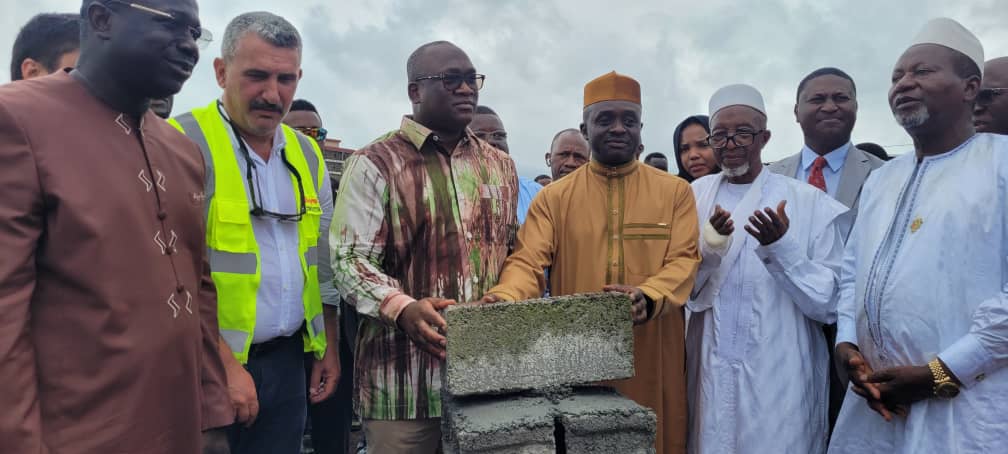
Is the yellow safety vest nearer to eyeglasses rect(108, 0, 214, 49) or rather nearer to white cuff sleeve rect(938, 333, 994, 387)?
eyeglasses rect(108, 0, 214, 49)

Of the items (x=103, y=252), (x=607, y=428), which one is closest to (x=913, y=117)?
(x=607, y=428)

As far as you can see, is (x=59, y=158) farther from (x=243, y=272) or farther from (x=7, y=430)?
(x=243, y=272)

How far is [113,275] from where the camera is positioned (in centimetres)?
173

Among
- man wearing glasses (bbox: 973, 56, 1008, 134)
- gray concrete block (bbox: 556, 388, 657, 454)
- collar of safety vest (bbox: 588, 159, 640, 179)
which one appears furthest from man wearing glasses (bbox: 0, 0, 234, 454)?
man wearing glasses (bbox: 973, 56, 1008, 134)

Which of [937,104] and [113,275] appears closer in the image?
[113,275]

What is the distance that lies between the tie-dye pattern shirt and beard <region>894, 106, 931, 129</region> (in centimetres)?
191

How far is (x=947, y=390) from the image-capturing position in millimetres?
2404

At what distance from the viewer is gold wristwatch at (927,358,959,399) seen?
239cm

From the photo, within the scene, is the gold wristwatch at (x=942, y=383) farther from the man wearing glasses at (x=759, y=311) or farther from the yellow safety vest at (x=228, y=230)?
the yellow safety vest at (x=228, y=230)

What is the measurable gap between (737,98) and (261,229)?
2.69 m

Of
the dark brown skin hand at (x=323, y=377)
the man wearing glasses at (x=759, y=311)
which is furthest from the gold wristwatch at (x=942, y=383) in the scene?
the dark brown skin hand at (x=323, y=377)

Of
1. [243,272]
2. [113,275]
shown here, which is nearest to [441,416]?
[243,272]

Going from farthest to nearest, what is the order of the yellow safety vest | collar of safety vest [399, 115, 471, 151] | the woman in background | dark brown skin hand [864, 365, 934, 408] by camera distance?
the woman in background → collar of safety vest [399, 115, 471, 151] → the yellow safety vest → dark brown skin hand [864, 365, 934, 408]

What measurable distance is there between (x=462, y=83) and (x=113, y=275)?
66.7 inches
